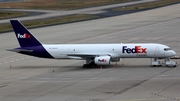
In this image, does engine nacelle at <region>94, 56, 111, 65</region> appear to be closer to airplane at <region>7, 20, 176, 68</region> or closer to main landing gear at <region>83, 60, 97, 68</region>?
airplane at <region>7, 20, 176, 68</region>

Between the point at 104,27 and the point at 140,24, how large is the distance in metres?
9.58

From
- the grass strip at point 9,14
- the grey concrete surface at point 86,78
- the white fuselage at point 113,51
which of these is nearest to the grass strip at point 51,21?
the grass strip at point 9,14

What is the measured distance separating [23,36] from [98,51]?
10357 millimetres

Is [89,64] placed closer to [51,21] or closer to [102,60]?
[102,60]

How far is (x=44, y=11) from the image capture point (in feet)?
554

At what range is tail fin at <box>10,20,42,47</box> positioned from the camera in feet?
221

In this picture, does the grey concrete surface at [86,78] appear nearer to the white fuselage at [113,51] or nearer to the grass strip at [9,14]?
the white fuselage at [113,51]

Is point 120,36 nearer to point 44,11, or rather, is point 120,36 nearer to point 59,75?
point 59,75

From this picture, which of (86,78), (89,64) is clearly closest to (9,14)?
(89,64)

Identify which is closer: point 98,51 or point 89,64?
point 98,51

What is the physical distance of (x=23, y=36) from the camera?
67750 millimetres

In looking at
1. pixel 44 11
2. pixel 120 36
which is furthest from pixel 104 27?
pixel 44 11

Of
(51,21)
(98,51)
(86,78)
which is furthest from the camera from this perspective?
(51,21)

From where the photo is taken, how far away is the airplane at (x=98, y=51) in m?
63.0
